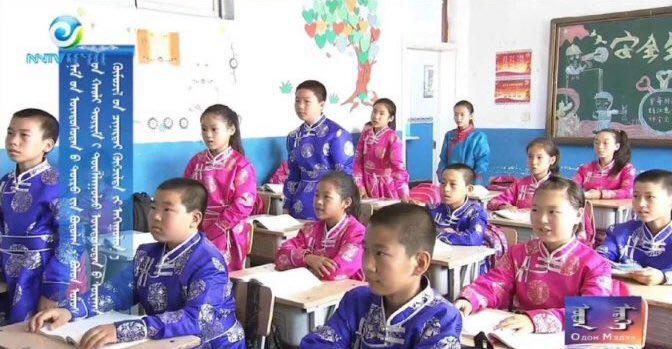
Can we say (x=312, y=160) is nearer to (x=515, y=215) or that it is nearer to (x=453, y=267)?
(x=515, y=215)

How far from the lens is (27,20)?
4078 millimetres

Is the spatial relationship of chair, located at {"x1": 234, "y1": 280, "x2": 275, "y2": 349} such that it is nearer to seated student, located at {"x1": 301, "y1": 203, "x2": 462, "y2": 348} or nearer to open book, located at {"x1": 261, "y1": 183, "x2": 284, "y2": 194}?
seated student, located at {"x1": 301, "y1": 203, "x2": 462, "y2": 348}

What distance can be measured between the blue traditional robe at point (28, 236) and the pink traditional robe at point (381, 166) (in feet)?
9.24

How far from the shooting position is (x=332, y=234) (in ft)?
9.62

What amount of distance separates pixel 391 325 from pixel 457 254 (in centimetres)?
160

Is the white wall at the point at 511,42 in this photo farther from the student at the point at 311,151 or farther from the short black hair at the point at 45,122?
the short black hair at the point at 45,122

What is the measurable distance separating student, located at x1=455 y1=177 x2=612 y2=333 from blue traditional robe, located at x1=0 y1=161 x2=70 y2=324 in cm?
156

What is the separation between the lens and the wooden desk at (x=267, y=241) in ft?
12.3

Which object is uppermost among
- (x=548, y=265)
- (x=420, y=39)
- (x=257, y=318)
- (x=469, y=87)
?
(x=420, y=39)

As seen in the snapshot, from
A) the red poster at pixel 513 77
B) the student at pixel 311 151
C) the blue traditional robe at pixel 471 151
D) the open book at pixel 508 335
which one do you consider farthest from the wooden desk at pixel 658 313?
the red poster at pixel 513 77

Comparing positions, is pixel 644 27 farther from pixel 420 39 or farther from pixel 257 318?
pixel 257 318

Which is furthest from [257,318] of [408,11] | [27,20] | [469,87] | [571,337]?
[469,87]

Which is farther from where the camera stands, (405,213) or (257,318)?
(257,318)

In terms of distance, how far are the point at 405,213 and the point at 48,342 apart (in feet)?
3.41
